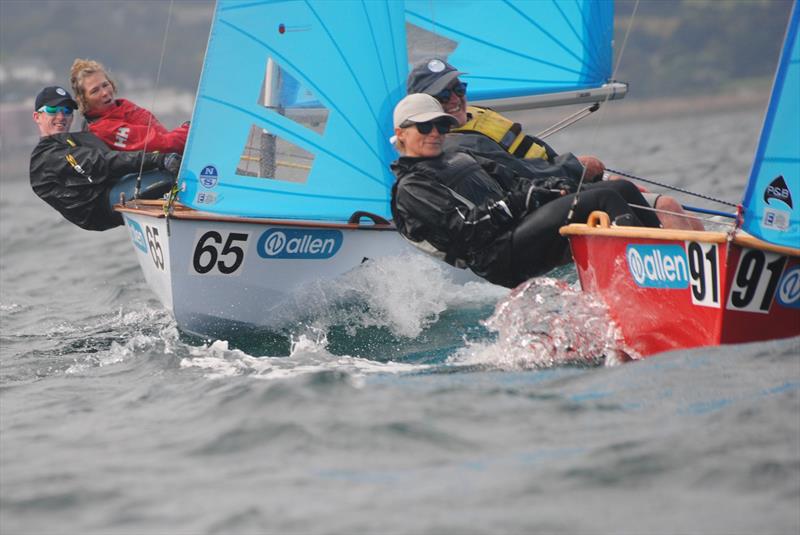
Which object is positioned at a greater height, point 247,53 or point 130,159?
point 247,53

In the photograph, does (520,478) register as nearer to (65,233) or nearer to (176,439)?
(176,439)

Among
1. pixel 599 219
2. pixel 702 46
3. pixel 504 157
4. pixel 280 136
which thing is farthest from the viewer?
pixel 702 46

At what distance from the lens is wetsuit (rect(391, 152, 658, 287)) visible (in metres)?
4.72

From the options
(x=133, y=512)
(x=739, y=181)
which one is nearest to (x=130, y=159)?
(x=133, y=512)

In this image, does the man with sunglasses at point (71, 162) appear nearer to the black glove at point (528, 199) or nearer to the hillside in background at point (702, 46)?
the black glove at point (528, 199)

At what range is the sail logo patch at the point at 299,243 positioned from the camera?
5535 millimetres

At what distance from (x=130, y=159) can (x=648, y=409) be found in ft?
10.5

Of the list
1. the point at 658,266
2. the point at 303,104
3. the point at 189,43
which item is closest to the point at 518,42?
the point at 303,104

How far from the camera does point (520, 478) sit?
313cm

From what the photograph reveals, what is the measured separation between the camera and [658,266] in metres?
4.11

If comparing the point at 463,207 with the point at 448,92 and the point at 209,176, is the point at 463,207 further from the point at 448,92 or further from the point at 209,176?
the point at 209,176

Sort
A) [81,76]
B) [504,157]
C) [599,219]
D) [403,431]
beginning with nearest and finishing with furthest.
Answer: [403,431], [599,219], [504,157], [81,76]

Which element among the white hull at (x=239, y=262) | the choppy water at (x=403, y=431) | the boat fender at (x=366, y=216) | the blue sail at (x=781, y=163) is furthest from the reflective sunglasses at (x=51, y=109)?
the blue sail at (x=781, y=163)

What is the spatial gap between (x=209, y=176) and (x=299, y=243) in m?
0.49
